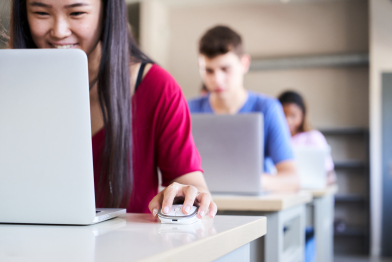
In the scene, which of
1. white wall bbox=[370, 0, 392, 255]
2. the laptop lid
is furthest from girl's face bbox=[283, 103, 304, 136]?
the laptop lid

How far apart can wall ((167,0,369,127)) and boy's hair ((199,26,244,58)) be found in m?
3.67

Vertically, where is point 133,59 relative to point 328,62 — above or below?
below

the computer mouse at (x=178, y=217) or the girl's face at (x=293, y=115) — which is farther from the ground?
the girl's face at (x=293, y=115)

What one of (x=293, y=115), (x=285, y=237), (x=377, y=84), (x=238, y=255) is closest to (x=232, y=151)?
(x=285, y=237)

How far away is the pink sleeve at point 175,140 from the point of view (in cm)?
105

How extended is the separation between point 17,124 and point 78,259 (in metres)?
0.29

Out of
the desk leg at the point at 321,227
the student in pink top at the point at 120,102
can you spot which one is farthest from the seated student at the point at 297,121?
the student in pink top at the point at 120,102

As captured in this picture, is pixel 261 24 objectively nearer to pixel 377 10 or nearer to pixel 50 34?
pixel 377 10

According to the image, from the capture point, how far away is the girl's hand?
75cm

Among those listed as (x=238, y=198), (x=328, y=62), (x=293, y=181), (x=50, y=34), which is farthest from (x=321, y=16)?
(x=50, y=34)

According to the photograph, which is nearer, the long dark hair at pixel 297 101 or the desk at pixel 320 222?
the desk at pixel 320 222

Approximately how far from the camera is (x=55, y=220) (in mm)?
700

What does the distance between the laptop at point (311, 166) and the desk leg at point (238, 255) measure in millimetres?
2045

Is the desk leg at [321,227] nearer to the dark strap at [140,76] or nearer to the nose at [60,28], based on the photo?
the dark strap at [140,76]
